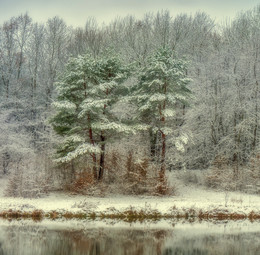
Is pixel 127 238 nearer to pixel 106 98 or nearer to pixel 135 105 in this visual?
pixel 106 98

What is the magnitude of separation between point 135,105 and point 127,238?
1342 cm

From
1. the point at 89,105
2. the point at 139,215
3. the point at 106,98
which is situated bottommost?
the point at 139,215

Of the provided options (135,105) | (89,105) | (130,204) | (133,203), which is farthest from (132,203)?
(135,105)

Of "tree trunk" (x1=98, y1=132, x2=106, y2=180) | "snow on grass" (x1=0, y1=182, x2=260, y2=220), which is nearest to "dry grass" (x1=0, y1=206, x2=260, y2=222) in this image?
"snow on grass" (x1=0, y1=182, x2=260, y2=220)

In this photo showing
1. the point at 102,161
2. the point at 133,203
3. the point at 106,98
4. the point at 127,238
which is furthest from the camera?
the point at 102,161

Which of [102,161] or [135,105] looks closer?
[102,161]

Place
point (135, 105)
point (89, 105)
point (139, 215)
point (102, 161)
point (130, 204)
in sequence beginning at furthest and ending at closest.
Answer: point (135, 105)
point (102, 161)
point (89, 105)
point (130, 204)
point (139, 215)

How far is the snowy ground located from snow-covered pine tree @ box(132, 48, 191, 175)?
2.99 m

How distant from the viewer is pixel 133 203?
24.8 metres

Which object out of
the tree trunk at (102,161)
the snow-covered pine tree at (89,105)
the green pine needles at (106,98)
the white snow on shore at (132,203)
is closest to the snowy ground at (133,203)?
the white snow on shore at (132,203)

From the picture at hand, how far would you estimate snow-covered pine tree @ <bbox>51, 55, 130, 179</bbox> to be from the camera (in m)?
26.5

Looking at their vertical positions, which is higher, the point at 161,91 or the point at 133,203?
the point at 161,91

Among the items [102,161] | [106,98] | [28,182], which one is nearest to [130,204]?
[102,161]

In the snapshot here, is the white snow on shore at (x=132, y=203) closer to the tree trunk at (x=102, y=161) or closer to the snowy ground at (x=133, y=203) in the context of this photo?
the snowy ground at (x=133, y=203)
